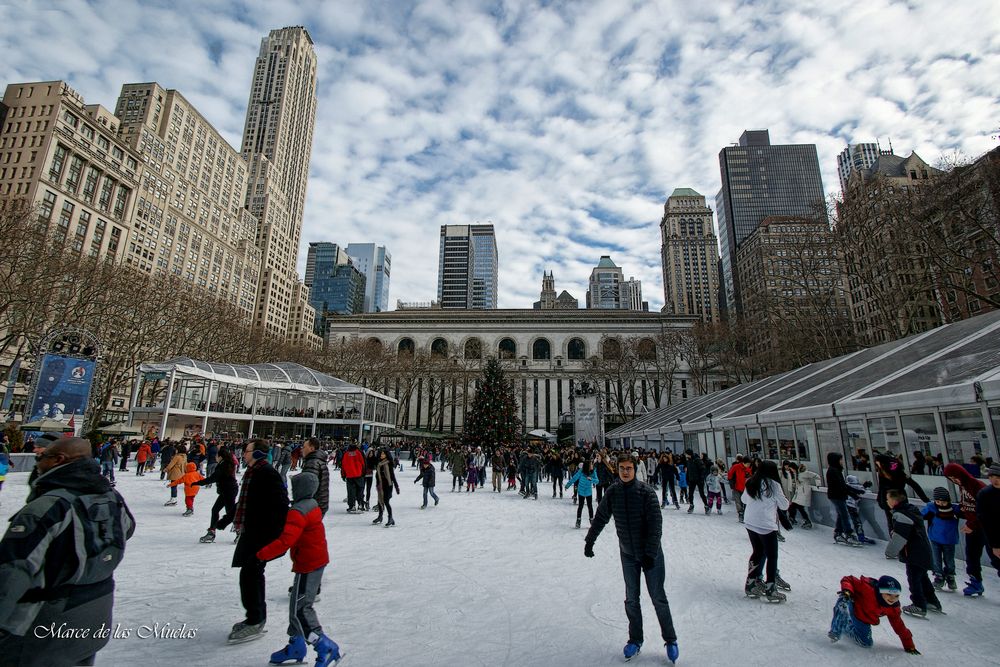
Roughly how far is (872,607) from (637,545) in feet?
6.40

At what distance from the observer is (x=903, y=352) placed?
11023mm

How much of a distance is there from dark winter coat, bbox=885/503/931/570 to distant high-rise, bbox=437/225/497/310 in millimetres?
127069

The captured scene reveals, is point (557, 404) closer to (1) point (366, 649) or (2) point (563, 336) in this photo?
(2) point (563, 336)

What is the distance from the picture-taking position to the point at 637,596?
3750 millimetres

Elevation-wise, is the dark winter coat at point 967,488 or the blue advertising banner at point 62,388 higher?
the blue advertising banner at point 62,388

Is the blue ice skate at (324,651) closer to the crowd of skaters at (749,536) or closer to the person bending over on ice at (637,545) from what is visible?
the crowd of skaters at (749,536)

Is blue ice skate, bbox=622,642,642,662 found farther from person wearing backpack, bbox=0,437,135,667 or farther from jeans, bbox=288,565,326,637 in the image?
person wearing backpack, bbox=0,437,135,667

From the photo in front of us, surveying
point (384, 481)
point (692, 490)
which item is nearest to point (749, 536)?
point (384, 481)

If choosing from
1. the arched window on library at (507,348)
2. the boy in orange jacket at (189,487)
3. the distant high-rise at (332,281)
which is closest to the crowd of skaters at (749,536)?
the boy in orange jacket at (189,487)

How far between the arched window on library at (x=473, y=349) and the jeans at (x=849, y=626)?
4948 cm

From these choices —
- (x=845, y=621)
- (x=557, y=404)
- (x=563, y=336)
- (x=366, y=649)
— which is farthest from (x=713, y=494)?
(x=563, y=336)

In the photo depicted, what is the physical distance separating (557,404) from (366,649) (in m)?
54.5

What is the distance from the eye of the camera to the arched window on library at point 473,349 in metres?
54.8

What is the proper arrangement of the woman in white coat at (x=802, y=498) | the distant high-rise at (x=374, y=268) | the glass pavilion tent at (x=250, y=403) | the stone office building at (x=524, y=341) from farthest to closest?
the distant high-rise at (x=374, y=268) < the stone office building at (x=524, y=341) < the glass pavilion tent at (x=250, y=403) < the woman in white coat at (x=802, y=498)
